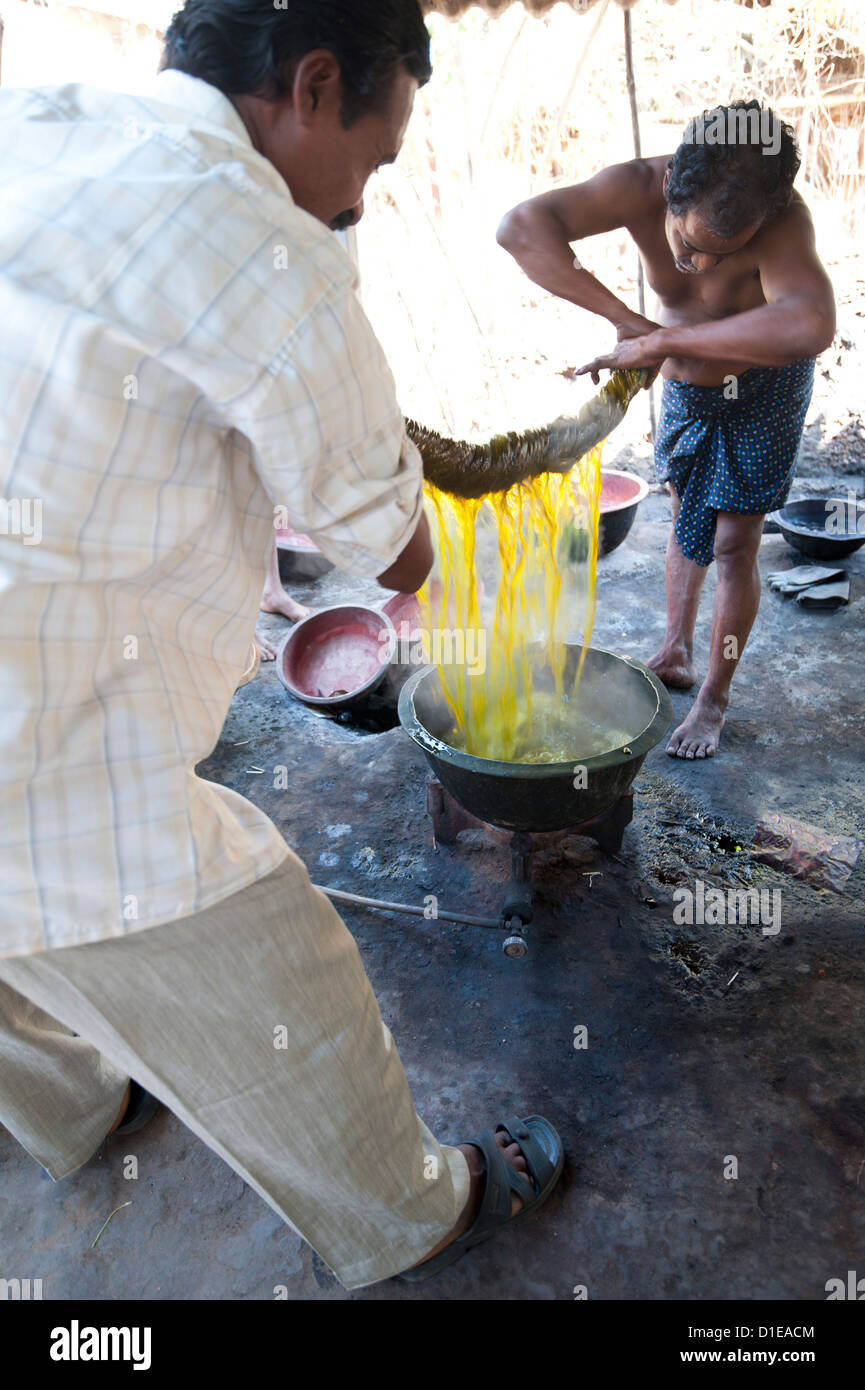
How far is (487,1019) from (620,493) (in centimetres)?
369

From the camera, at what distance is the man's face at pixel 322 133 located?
115 centimetres

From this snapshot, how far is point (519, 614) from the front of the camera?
3.06 metres

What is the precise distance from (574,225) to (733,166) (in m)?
0.67

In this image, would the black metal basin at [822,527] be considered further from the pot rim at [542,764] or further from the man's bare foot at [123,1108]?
the man's bare foot at [123,1108]

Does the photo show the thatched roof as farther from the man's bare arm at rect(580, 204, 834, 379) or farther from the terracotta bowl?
the terracotta bowl

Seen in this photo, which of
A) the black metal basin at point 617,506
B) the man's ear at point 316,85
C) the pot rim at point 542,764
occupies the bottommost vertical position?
the pot rim at point 542,764

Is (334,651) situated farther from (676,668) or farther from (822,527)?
(822,527)

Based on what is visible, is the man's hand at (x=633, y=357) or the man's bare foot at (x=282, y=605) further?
the man's bare foot at (x=282, y=605)

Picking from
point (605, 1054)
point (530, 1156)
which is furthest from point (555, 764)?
point (530, 1156)

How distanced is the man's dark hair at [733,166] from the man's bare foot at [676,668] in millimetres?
2045

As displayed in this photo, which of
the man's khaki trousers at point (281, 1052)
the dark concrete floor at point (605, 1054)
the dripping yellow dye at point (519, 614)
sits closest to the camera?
the man's khaki trousers at point (281, 1052)

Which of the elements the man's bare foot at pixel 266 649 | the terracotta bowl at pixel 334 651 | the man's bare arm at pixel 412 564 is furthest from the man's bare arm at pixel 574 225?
the man's bare foot at pixel 266 649
